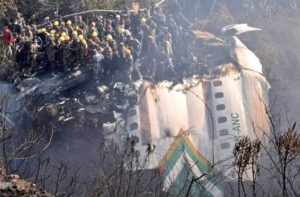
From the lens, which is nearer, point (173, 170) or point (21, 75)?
point (173, 170)

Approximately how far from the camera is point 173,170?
16984 mm

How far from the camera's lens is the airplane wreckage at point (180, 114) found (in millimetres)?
17297

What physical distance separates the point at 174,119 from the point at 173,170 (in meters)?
1.74

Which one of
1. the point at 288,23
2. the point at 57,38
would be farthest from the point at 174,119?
the point at 288,23

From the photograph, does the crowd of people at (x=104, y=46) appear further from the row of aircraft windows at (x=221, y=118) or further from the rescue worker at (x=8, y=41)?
the row of aircraft windows at (x=221, y=118)

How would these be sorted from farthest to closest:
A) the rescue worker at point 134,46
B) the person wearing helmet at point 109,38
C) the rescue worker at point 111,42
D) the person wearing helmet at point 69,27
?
the person wearing helmet at point 69,27 → the rescue worker at point 134,46 → the person wearing helmet at point 109,38 → the rescue worker at point 111,42

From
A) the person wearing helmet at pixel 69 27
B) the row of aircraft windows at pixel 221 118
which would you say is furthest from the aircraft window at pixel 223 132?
the person wearing helmet at pixel 69 27

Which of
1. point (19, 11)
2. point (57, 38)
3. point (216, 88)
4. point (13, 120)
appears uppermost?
point (19, 11)

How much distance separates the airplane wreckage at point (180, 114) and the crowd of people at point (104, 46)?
0.61 metres

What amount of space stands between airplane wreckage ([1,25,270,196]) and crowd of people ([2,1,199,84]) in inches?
24.0

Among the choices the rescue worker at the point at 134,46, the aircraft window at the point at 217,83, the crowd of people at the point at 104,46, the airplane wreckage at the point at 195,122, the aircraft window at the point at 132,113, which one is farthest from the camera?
the rescue worker at the point at 134,46

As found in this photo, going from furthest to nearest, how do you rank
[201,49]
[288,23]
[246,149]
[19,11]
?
[288,23] < [19,11] < [201,49] < [246,149]

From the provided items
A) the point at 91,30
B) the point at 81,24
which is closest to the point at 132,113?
the point at 91,30

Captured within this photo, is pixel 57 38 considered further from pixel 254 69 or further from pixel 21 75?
pixel 254 69
